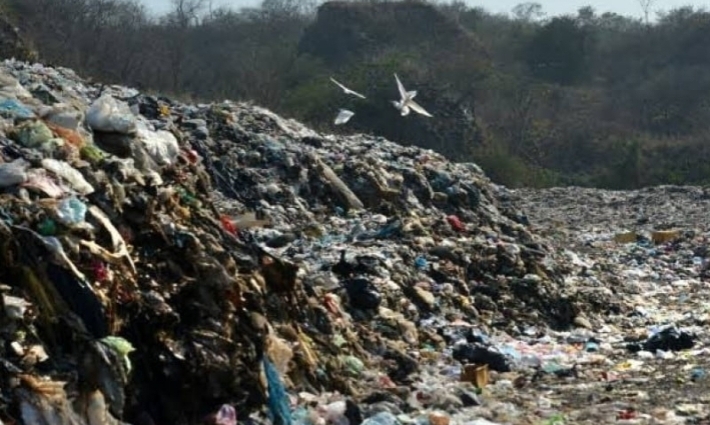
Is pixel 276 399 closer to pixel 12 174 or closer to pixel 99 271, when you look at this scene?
pixel 99 271

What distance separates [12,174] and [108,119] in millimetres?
1159

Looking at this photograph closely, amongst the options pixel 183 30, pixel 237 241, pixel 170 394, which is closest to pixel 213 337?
pixel 170 394

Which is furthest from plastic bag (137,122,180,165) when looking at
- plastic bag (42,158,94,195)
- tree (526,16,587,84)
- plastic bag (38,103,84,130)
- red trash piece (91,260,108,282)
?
tree (526,16,587,84)

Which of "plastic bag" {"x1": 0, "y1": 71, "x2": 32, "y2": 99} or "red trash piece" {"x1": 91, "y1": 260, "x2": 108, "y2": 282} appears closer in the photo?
"red trash piece" {"x1": 91, "y1": 260, "x2": 108, "y2": 282}

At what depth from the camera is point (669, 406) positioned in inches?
165

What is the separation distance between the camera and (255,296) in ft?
13.5

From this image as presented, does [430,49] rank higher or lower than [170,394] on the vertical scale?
higher

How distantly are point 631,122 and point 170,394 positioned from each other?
89.8ft

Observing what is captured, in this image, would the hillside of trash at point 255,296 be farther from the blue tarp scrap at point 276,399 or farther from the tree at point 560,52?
the tree at point 560,52

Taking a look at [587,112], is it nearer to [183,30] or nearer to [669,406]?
[183,30]

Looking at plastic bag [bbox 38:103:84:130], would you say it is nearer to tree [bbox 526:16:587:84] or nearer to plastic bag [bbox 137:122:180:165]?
plastic bag [bbox 137:122:180:165]

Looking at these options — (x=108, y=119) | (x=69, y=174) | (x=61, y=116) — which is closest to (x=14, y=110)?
(x=61, y=116)

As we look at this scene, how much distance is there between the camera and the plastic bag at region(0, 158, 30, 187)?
3.55 metres

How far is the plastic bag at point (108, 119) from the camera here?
184 inches
